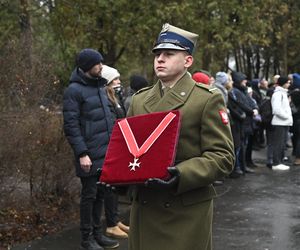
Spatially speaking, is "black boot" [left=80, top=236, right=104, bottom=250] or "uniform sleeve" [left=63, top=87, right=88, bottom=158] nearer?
"uniform sleeve" [left=63, top=87, right=88, bottom=158]

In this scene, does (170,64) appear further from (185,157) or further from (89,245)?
(89,245)

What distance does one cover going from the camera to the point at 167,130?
319cm

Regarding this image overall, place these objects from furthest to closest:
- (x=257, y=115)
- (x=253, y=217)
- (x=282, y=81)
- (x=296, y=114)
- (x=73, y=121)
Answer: (x=296, y=114), (x=282, y=81), (x=257, y=115), (x=253, y=217), (x=73, y=121)

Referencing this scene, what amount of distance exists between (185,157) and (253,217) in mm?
5058

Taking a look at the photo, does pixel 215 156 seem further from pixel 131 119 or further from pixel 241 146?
pixel 241 146

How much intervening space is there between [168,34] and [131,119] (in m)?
0.57

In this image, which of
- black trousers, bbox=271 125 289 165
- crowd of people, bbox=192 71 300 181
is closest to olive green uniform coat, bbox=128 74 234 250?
crowd of people, bbox=192 71 300 181

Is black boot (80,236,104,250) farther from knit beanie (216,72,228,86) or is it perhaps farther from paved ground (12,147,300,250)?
knit beanie (216,72,228,86)

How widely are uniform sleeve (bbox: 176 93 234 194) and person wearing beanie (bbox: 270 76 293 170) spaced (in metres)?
9.31

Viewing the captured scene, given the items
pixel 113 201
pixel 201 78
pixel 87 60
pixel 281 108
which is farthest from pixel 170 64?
pixel 281 108

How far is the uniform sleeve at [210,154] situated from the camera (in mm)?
3139

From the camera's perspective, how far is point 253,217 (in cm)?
809

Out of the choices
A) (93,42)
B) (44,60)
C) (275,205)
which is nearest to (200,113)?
(44,60)

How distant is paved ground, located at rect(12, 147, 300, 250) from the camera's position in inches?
260
